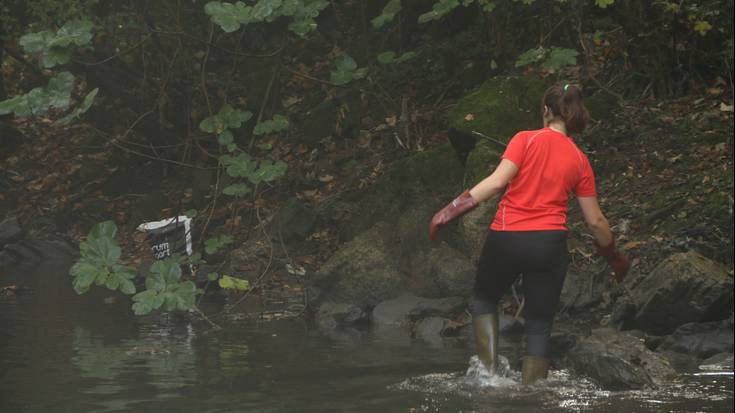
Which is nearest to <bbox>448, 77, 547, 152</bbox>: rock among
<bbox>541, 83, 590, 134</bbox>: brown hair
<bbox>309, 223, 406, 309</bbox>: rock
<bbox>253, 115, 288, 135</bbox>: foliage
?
<bbox>309, 223, 406, 309</bbox>: rock

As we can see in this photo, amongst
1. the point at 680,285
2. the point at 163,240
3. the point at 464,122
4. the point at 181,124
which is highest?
the point at 181,124

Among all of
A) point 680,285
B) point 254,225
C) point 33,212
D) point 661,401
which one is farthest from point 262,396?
point 33,212

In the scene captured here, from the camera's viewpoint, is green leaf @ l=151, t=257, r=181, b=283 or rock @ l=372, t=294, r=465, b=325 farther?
rock @ l=372, t=294, r=465, b=325

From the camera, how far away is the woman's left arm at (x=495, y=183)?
6.66 m

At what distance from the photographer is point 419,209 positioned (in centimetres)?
1262

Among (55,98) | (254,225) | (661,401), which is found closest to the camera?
(661,401)

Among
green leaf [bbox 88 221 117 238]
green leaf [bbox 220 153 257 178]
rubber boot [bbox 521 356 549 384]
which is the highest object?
green leaf [bbox 220 153 257 178]

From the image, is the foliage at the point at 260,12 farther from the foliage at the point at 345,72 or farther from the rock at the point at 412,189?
the rock at the point at 412,189

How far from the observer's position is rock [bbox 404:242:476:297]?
11.4m

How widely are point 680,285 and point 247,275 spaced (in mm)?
6319

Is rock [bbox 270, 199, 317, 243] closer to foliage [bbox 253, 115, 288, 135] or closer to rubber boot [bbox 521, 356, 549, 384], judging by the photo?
foliage [bbox 253, 115, 288, 135]

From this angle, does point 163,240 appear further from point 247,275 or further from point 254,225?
point 254,225

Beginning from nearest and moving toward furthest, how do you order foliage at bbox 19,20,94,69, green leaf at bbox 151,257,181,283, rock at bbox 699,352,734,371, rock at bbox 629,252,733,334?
rock at bbox 699,352,734,371
rock at bbox 629,252,733,334
green leaf at bbox 151,257,181,283
foliage at bbox 19,20,94,69

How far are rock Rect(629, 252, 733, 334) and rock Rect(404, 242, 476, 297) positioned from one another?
8.23 ft
